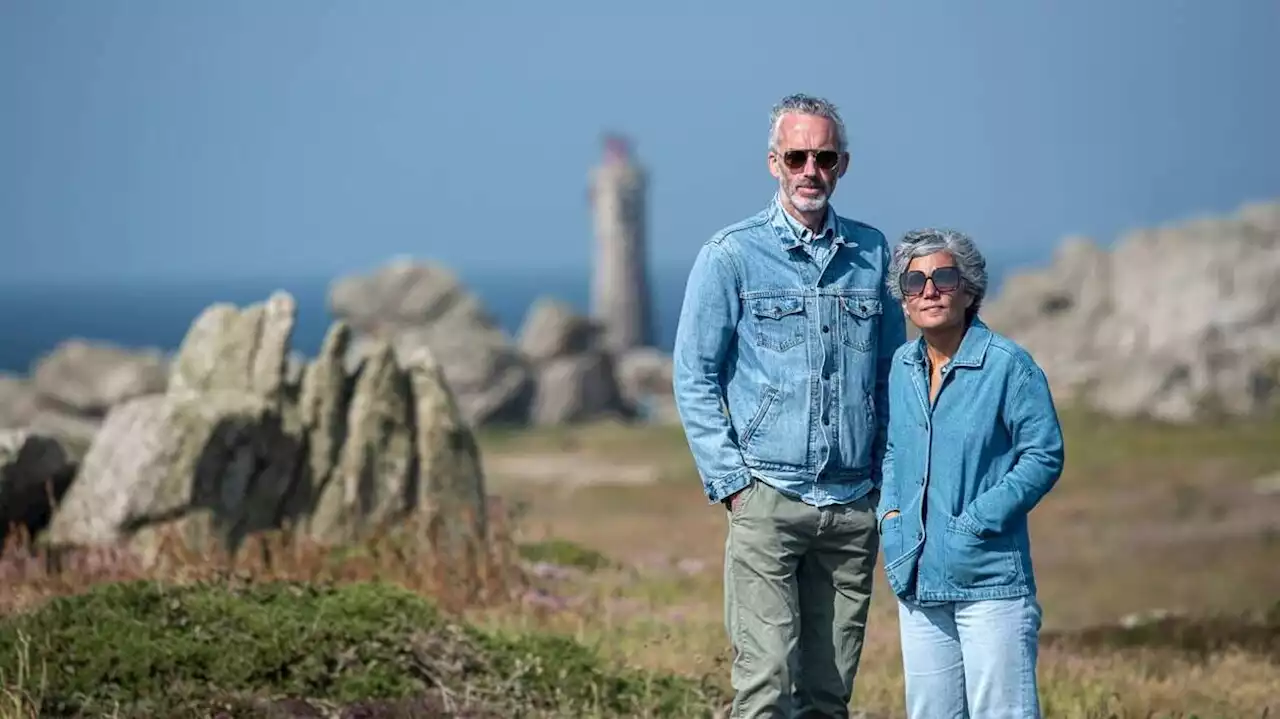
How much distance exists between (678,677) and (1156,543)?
49.3 feet

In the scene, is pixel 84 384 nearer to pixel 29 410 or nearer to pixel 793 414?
pixel 29 410

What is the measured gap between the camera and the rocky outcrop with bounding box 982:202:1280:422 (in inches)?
1581

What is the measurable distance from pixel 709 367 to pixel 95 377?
3393 centimetres

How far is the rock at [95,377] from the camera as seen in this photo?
1532 inches

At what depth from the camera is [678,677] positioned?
10.6m

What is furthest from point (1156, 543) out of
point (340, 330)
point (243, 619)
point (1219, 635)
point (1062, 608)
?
point (243, 619)

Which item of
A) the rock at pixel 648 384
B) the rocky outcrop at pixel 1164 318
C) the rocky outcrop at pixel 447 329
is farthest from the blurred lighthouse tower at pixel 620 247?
the rocky outcrop at pixel 447 329

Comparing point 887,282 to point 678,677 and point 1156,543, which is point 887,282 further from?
point 1156,543

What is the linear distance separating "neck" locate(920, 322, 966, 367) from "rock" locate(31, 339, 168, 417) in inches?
1298

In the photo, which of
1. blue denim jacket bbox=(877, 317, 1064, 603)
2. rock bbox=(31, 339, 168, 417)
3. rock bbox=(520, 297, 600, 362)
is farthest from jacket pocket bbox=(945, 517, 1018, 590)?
rock bbox=(520, 297, 600, 362)

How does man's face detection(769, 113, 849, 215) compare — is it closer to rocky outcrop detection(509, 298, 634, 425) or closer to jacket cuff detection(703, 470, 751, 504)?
jacket cuff detection(703, 470, 751, 504)

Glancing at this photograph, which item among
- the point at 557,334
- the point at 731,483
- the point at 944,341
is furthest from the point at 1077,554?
the point at 557,334

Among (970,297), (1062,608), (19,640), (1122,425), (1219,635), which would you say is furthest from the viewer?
(1122,425)

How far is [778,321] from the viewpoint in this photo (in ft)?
25.6
